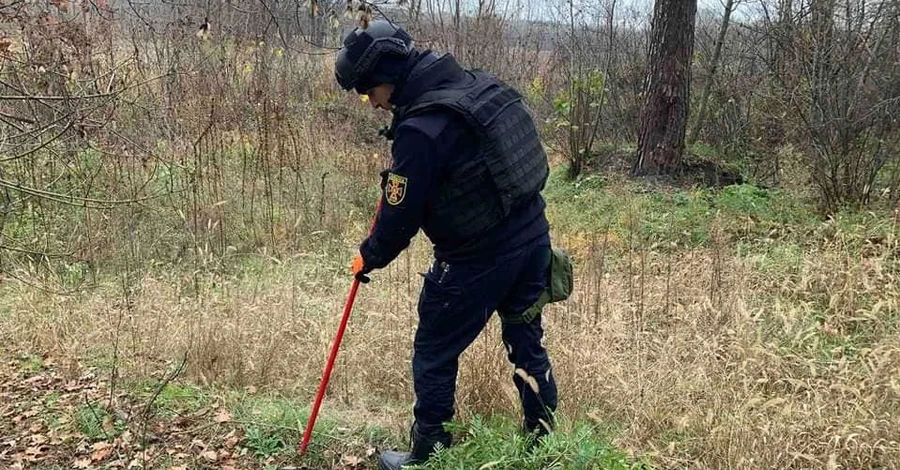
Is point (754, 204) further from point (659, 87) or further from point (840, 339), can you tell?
point (840, 339)

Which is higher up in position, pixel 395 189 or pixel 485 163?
pixel 485 163

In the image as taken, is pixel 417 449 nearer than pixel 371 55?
No

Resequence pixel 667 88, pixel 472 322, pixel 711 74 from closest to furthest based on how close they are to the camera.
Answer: pixel 472 322 → pixel 667 88 → pixel 711 74

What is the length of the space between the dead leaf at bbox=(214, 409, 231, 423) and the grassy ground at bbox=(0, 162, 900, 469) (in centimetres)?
2

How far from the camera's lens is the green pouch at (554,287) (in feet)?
9.77

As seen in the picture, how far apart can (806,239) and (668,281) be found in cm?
206

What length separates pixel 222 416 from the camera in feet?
11.5

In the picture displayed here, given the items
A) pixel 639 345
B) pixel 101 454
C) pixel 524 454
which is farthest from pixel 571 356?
pixel 101 454

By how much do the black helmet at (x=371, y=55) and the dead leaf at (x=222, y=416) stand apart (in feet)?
5.95

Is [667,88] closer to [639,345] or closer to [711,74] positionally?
[711,74]

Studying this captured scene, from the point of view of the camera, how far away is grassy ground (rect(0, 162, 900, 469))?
3174mm

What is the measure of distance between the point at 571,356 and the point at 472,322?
1119 mm

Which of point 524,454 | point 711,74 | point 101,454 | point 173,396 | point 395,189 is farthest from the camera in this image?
point 711,74

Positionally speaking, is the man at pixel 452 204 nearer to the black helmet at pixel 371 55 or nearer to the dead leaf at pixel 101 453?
the black helmet at pixel 371 55
